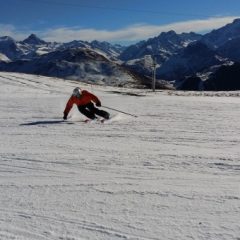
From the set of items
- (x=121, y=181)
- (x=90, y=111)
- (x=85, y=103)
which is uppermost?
(x=85, y=103)

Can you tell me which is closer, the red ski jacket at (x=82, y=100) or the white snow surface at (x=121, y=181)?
the white snow surface at (x=121, y=181)

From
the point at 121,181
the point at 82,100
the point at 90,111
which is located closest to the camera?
the point at 121,181

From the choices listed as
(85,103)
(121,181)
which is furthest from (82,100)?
(121,181)

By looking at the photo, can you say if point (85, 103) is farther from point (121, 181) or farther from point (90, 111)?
point (121, 181)

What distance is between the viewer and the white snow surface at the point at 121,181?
5.69m

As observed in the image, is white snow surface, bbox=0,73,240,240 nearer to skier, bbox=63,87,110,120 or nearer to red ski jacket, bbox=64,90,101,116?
skier, bbox=63,87,110,120

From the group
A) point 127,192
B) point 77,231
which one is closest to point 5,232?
point 77,231

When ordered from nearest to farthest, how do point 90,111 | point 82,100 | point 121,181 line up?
1. point 121,181
2. point 90,111
3. point 82,100

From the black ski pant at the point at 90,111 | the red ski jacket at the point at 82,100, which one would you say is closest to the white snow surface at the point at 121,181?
the black ski pant at the point at 90,111

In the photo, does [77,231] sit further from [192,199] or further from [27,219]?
[192,199]

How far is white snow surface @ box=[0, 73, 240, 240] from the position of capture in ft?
18.7

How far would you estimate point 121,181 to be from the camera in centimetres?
744

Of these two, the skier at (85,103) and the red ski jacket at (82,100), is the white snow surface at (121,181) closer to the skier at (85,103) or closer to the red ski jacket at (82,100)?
the skier at (85,103)

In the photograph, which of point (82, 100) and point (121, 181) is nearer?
point (121, 181)
